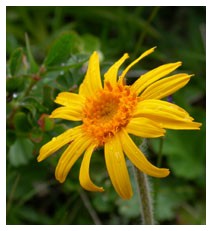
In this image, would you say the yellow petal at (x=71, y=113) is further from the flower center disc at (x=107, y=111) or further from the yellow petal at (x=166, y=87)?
the yellow petal at (x=166, y=87)

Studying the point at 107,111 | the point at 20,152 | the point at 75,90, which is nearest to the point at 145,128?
the point at 107,111

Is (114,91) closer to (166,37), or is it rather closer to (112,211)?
(112,211)

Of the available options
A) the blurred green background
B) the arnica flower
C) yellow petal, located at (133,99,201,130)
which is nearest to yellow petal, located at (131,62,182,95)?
the arnica flower

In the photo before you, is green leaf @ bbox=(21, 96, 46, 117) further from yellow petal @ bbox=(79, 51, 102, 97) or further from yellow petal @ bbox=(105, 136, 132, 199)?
yellow petal @ bbox=(105, 136, 132, 199)

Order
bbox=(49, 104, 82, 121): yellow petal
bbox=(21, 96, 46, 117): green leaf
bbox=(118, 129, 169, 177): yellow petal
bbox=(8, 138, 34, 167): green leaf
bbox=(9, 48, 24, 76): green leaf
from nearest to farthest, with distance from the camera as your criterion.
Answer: bbox=(118, 129, 169, 177): yellow petal < bbox=(49, 104, 82, 121): yellow petal < bbox=(21, 96, 46, 117): green leaf < bbox=(9, 48, 24, 76): green leaf < bbox=(8, 138, 34, 167): green leaf

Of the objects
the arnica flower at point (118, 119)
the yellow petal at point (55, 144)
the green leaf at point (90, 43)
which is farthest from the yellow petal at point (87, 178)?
the green leaf at point (90, 43)
